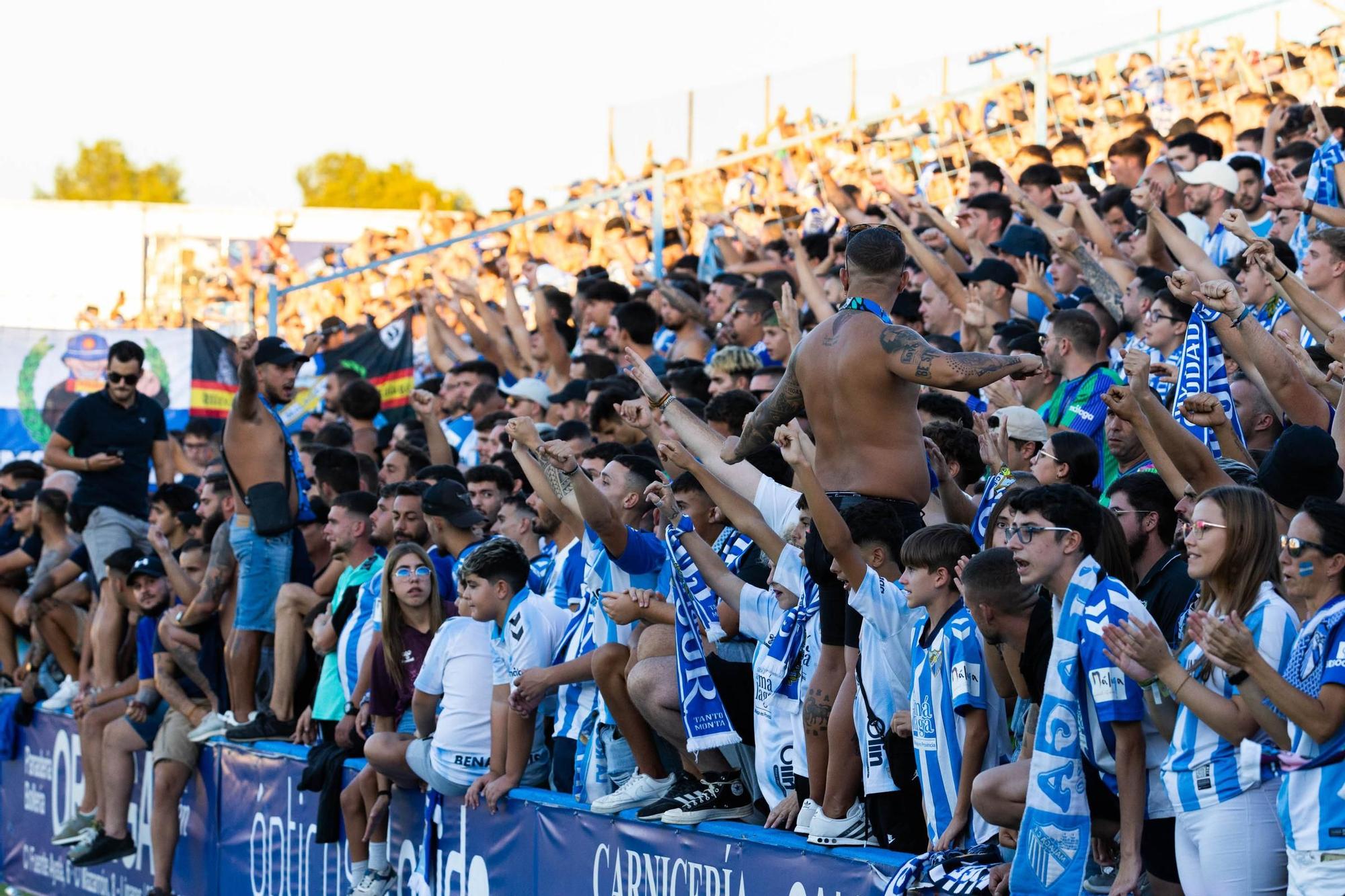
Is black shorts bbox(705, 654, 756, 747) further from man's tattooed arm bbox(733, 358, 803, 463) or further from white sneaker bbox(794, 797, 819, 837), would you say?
man's tattooed arm bbox(733, 358, 803, 463)

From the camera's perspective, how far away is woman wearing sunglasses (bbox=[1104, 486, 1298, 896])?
4.95 metres

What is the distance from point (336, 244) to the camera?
110ft

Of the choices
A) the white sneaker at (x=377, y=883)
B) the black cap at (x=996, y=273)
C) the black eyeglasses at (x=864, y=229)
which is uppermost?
the black cap at (x=996, y=273)

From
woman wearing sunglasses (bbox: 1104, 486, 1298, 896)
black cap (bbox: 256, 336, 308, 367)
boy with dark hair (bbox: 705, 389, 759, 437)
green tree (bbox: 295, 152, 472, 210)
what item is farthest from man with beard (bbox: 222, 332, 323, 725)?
green tree (bbox: 295, 152, 472, 210)

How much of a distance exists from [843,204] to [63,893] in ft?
25.7

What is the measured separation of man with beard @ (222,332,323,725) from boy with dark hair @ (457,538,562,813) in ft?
7.23

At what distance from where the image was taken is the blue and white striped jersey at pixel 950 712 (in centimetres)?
600

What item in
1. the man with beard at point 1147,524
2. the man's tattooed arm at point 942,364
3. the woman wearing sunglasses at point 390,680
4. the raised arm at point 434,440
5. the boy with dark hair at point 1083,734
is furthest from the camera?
the raised arm at point 434,440

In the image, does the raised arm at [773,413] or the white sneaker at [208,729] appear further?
the white sneaker at [208,729]

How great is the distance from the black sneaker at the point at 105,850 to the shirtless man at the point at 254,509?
1716mm

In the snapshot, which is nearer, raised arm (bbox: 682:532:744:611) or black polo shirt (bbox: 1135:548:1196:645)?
black polo shirt (bbox: 1135:548:1196:645)

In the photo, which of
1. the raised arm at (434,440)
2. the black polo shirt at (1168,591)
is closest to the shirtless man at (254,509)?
the raised arm at (434,440)

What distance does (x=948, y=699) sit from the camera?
6047 mm

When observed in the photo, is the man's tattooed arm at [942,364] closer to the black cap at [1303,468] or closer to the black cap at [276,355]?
the black cap at [1303,468]
